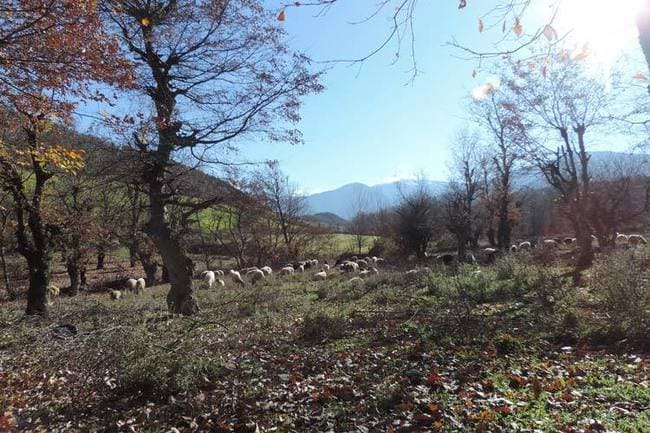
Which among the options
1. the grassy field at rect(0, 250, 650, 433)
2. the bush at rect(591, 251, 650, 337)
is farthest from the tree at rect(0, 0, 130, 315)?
the bush at rect(591, 251, 650, 337)

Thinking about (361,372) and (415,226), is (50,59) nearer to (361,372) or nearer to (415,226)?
(361,372)

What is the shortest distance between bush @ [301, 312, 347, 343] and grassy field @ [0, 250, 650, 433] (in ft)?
0.07

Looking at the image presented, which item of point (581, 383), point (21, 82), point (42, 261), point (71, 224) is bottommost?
point (581, 383)

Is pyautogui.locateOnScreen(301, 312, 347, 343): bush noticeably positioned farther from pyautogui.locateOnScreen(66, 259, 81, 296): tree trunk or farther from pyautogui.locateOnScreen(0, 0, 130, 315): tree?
pyautogui.locateOnScreen(66, 259, 81, 296): tree trunk

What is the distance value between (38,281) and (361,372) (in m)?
11.0

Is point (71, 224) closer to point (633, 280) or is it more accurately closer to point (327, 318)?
point (327, 318)

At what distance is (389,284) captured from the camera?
1456cm

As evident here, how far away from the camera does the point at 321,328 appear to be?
25.7 ft

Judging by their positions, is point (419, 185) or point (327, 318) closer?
point (327, 318)

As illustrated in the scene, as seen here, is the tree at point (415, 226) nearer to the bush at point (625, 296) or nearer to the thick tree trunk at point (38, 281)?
the bush at point (625, 296)

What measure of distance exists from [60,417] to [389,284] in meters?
11.0

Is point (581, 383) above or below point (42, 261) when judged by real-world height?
below

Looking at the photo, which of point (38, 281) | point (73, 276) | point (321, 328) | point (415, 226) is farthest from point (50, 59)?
point (415, 226)

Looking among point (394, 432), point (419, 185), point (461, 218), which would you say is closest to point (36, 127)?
point (394, 432)
